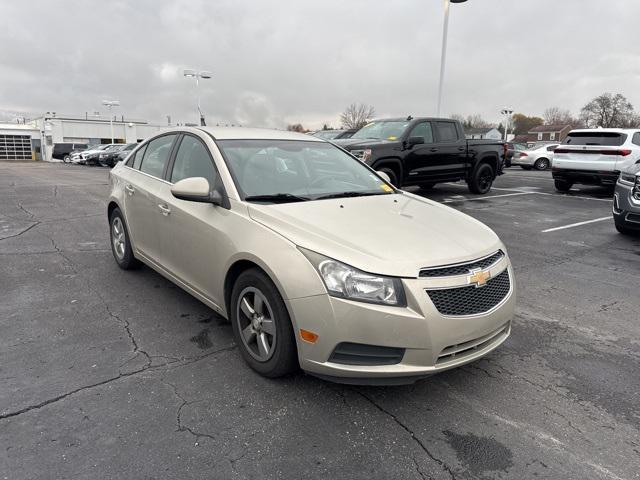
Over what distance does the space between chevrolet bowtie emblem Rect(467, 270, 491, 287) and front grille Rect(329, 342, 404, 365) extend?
24.2 inches

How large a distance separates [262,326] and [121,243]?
293cm

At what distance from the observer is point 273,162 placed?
380cm

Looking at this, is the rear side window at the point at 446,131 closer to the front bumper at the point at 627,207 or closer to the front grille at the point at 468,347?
the front bumper at the point at 627,207

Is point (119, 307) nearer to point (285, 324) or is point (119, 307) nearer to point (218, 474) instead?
point (285, 324)

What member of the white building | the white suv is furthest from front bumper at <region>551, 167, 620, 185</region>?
the white building

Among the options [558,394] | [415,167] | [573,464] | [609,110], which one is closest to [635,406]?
[558,394]

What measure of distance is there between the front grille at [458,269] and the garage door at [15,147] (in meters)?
83.0

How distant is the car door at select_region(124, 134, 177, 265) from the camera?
166 inches

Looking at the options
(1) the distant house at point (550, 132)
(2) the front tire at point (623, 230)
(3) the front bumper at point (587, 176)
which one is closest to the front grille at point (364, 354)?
(2) the front tire at point (623, 230)

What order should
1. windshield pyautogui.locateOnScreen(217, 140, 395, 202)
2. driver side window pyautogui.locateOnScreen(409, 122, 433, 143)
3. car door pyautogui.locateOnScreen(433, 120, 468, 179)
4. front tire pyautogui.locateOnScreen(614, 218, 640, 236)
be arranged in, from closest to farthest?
windshield pyautogui.locateOnScreen(217, 140, 395, 202)
front tire pyautogui.locateOnScreen(614, 218, 640, 236)
driver side window pyautogui.locateOnScreen(409, 122, 433, 143)
car door pyautogui.locateOnScreen(433, 120, 468, 179)

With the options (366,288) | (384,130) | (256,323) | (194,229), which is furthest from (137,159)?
(384,130)

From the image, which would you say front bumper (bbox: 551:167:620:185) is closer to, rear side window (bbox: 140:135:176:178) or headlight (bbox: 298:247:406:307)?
rear side window (bbox: 140:135:176:178)

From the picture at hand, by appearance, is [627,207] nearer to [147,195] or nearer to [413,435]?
[413,435]

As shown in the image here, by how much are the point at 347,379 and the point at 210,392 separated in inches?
36.1
